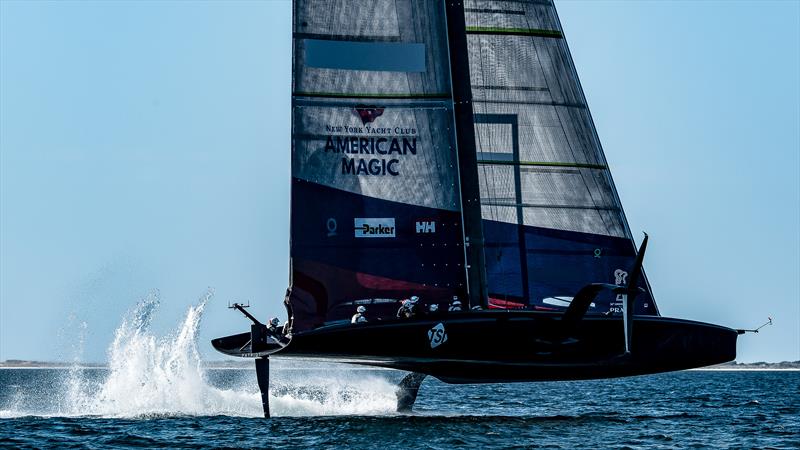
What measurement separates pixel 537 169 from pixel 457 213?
199cm

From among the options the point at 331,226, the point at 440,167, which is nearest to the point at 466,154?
the point at 440,167

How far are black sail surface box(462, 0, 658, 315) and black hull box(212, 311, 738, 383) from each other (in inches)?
44.0

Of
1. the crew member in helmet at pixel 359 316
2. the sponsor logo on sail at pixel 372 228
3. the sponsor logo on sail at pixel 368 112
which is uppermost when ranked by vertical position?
the sponsor logo on sail at pixel 368 112

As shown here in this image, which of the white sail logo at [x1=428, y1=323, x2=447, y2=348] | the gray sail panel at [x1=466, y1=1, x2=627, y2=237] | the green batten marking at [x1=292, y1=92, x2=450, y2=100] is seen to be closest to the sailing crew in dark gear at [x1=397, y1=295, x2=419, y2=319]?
the white sail logo at [x1=428, y1=323, x2=447, y2=348]

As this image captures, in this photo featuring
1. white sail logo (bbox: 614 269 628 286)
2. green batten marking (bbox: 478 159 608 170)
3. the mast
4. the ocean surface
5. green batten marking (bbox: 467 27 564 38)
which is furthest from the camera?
green batten marking (bbox: 467 27 564 38)

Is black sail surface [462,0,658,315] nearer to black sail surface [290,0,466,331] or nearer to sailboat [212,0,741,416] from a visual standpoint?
sailboat [212,0,741,416]

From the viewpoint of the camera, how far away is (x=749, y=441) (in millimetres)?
23594

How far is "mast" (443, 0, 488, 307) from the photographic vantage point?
81.7 feet

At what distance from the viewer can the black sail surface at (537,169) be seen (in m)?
25.4

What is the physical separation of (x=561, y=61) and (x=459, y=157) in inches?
117

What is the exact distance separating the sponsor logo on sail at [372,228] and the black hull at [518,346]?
6.87ft

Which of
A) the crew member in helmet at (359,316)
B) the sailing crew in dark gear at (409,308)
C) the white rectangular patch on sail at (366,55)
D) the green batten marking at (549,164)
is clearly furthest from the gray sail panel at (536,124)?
the crew member in helmet at (359,316)

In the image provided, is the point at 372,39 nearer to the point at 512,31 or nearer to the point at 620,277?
the point at 512,31

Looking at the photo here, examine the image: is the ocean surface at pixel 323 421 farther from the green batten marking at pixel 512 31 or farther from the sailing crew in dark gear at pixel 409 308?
the green batten marking at pixel 512 31
